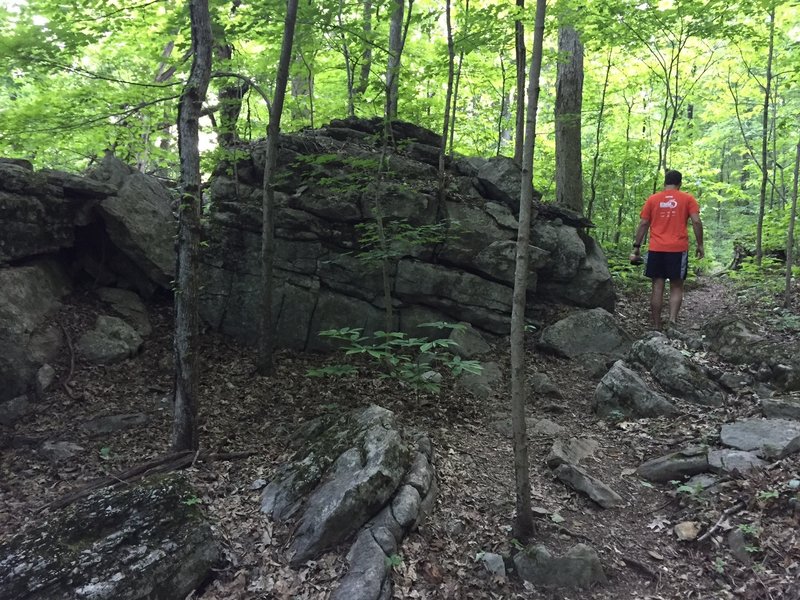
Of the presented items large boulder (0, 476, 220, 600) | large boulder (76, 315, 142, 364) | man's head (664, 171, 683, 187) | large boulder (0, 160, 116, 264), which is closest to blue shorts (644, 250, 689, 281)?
man's head (664, 171, 683, 187)

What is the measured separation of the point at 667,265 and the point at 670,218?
2.66 feet

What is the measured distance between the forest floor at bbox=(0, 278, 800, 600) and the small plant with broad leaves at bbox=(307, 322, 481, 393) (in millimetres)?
316

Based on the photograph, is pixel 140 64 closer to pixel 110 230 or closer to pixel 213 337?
pixel 110 230

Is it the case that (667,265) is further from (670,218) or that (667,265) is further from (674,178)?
(674,178)

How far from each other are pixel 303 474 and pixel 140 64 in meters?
14.0

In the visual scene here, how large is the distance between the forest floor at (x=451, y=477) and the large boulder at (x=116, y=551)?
0.28m

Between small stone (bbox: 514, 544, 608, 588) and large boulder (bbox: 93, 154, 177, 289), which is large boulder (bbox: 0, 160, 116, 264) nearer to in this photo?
large boulder (bbox: 93, 154, 177, 289)

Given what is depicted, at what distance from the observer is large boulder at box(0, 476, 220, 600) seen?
3662 mm

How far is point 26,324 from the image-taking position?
691 cm

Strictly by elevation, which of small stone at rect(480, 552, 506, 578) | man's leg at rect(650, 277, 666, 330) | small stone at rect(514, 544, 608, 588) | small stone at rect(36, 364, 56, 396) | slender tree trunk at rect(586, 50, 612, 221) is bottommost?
small stone at rect(480, 552, 506, 578)

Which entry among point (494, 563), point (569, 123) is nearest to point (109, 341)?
point (494, 563)

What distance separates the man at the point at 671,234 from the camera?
8023 mm

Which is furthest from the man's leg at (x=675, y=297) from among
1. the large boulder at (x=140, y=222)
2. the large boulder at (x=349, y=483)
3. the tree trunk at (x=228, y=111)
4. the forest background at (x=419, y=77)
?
the large boulder at (x=140, y=222)

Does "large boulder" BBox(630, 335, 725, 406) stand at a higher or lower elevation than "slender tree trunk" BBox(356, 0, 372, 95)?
lower
